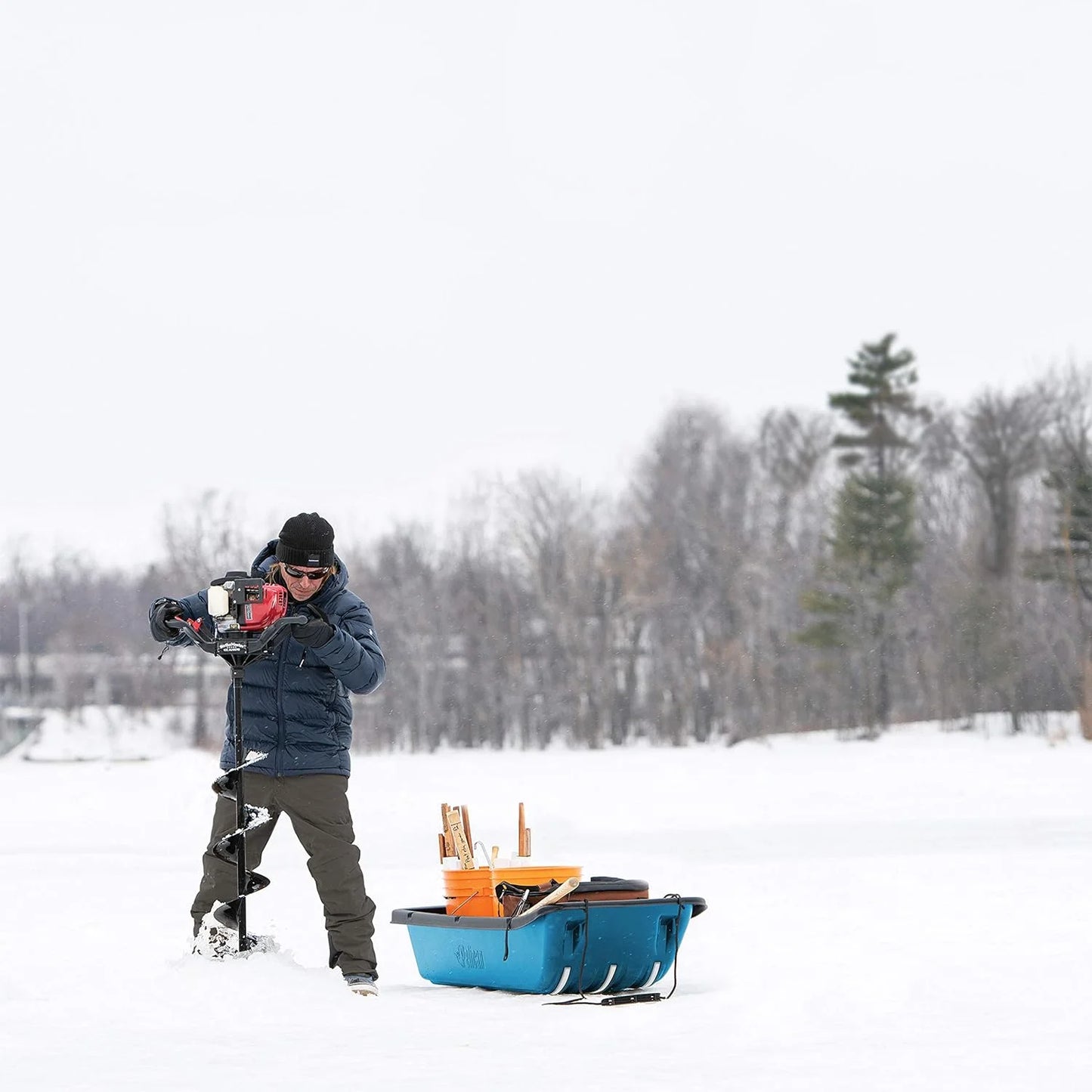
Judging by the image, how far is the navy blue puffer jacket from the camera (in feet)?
18.1

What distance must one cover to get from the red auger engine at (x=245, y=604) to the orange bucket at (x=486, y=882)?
106cm

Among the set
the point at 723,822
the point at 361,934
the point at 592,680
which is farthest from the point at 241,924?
the point at 592,680

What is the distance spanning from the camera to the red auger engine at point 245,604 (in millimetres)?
5336

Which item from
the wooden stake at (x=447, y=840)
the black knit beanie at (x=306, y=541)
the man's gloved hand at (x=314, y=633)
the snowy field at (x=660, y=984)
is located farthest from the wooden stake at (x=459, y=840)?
the black knit beanie at (x=306, y=541)

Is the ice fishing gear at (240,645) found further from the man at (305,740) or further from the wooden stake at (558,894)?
the wooden stake at (558,894)

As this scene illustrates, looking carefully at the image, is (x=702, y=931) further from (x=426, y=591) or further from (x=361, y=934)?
(x=426, y=591)

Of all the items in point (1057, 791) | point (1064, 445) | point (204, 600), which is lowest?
point (1057, 791)

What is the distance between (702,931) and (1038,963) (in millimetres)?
1753

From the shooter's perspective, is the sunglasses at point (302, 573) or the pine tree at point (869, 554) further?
the pine tree at point (869, 554)

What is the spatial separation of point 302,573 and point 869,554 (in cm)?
4394

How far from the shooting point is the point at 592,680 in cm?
5731

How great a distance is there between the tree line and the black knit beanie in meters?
39.0

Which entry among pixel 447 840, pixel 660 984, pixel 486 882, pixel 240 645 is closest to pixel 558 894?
pixel 486 882

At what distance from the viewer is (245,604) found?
5367 mm
